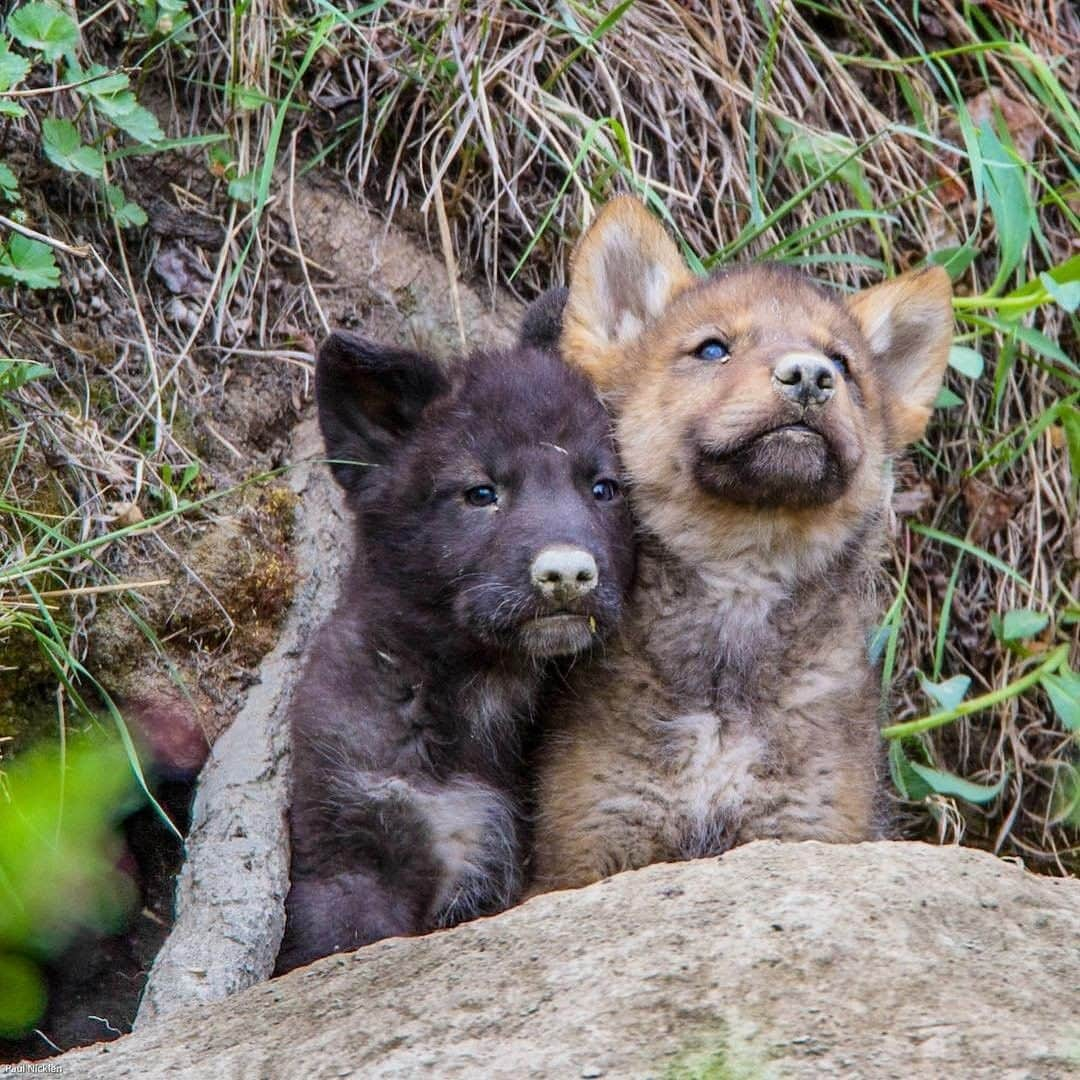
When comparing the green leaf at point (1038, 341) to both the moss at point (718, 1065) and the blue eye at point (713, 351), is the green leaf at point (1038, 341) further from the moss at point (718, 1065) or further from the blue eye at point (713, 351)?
the moss at point (718, 1065)

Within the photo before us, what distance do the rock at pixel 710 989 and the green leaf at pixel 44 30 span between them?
255 cm

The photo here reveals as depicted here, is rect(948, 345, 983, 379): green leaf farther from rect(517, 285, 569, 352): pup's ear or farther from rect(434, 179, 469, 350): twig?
rect(434, 179, 469, 350): twig

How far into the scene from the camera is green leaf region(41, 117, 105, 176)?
445 cm

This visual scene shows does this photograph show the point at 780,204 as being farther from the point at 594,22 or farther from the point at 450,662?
the point at 450,662

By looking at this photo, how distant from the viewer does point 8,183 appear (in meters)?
4.30

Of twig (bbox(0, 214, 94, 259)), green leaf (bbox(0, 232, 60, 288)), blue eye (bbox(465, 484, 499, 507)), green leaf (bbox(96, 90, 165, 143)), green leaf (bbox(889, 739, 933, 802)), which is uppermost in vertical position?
green leaf (bbox(96, 90, 165, 143))

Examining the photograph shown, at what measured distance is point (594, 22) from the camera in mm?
5176

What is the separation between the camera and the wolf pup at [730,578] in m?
3.76

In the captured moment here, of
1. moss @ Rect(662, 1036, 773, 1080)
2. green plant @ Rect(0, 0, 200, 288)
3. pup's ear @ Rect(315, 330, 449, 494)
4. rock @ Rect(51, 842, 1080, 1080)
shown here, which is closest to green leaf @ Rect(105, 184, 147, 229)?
green plant @ Rect(0, 0, 200, 288)

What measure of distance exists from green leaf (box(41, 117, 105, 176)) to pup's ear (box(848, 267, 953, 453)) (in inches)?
83.6

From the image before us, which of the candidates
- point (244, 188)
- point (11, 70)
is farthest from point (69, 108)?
point (11, 70)

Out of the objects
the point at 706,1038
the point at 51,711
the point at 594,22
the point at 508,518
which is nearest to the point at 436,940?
the point at 706,1038

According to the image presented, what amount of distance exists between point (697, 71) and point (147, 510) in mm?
2299

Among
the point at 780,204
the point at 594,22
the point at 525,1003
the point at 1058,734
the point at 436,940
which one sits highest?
the point at 594,22
